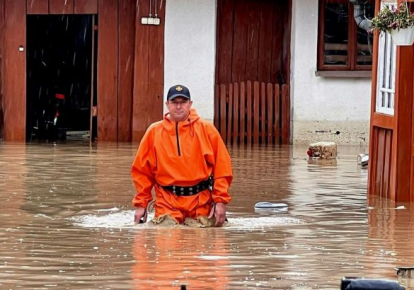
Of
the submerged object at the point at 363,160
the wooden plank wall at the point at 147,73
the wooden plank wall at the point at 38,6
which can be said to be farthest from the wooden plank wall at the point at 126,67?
the submerged object at the point at 363,160

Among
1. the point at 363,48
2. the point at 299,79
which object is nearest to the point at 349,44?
the point at 363,48

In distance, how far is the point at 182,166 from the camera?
38.8 feet

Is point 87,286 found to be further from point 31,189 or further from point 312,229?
point 31,189

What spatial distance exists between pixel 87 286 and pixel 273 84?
17778 mm

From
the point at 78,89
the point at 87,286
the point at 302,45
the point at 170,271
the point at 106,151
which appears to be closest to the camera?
the point at 87,286

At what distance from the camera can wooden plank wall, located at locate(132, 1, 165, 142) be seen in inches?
994

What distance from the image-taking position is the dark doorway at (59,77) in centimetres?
2700

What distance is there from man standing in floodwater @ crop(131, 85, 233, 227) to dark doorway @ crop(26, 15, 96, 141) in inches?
579

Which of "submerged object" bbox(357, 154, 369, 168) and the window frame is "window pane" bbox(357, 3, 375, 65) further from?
"submerged object" bbox(357, 154, 369, 168)

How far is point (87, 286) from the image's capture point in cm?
854

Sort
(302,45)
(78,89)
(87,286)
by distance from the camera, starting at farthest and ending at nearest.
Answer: (78,89), (302,45), (87,286)

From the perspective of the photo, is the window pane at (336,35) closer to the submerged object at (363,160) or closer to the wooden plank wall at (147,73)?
the wooden plank wall at (147,73)

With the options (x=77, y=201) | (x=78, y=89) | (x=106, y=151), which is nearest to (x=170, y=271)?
(x=77, y=201)

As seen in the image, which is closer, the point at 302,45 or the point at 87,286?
the point at 87,286
